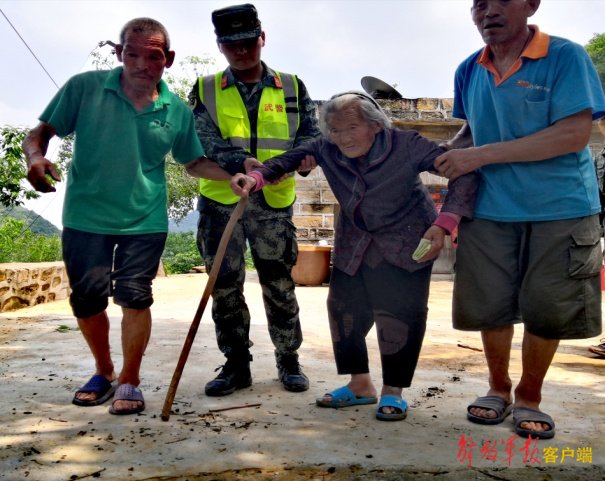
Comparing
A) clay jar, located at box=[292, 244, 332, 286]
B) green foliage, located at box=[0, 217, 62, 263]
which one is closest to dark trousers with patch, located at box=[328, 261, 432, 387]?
clay jar, located at box=[292, 244, 332, 286]

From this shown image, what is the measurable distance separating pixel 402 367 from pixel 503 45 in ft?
4.84

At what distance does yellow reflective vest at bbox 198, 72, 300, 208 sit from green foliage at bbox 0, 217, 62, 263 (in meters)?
10.4

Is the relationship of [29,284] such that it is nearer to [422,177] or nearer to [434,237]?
[434,237]

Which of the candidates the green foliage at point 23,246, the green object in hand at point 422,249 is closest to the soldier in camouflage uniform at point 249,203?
the green object in hand at point 422,249

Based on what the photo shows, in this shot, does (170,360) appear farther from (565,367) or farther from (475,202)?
(565,367)

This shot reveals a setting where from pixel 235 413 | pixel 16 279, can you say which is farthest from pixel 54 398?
pixel 16 279

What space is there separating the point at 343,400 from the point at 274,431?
1.64ft

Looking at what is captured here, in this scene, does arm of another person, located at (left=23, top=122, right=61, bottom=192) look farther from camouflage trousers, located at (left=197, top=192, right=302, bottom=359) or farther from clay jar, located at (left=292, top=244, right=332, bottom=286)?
clay jar, located at (left=292, top=244, right=332, bottom=286)

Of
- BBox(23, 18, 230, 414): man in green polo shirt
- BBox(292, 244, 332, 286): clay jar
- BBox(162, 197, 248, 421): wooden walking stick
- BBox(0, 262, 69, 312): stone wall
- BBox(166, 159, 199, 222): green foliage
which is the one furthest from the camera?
BBox(166, 159, 199, 222): green foliage

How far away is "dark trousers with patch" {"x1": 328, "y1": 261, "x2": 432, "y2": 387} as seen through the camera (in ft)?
9.25

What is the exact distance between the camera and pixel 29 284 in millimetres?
7164

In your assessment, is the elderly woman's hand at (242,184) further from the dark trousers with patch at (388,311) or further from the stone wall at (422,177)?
the stone wall at (422,177)

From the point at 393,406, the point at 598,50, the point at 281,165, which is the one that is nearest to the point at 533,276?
the point at 393,406

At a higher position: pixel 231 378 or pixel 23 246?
pixel 231 378
